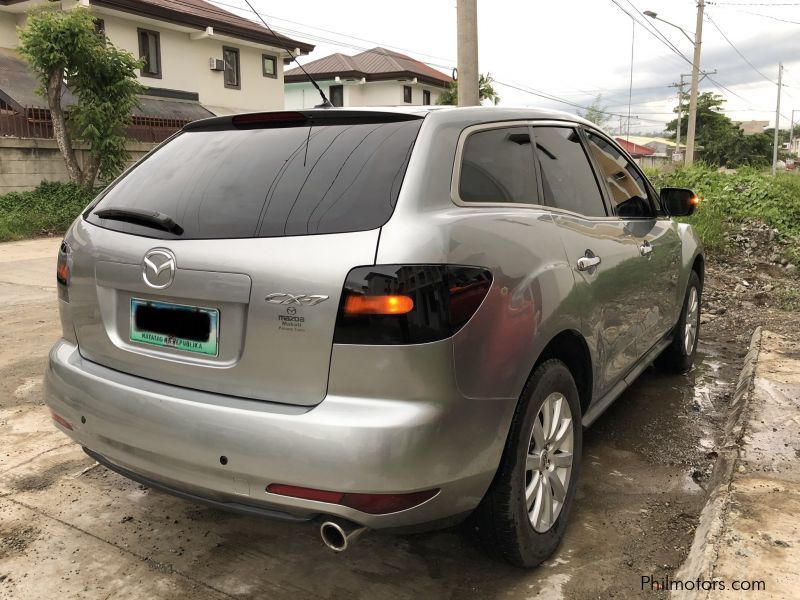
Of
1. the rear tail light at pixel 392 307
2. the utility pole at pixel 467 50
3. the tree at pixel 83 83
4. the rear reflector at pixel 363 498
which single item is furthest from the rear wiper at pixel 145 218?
the tree at pixel 83 83

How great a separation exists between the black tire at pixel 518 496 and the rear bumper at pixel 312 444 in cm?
10

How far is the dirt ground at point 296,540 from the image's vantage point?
2508mm

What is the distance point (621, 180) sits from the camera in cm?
383

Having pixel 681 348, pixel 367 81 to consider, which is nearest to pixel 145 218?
pixel 681 348

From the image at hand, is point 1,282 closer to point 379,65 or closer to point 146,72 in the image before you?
point 146,72

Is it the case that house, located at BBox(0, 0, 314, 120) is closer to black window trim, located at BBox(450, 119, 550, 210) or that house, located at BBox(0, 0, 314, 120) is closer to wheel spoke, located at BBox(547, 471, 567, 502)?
black window trim, located at BBox(450, 119, 550, 210)

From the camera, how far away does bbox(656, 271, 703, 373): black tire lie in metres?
4.79

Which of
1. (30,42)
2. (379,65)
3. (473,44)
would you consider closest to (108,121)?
(30,42)

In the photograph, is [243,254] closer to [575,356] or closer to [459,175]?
[459,175]

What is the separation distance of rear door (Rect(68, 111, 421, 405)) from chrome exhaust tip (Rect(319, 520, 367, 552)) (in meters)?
0.37

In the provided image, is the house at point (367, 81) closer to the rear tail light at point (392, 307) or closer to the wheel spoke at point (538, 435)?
the wheel spoke at point (538, 435)

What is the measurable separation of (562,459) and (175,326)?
60.0 inches

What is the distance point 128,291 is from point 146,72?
22.1 meters

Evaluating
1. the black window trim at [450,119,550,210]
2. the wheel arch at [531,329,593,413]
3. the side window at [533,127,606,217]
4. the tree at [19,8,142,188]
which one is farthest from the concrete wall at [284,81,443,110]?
the wheel arch at [531,329,593,413]
